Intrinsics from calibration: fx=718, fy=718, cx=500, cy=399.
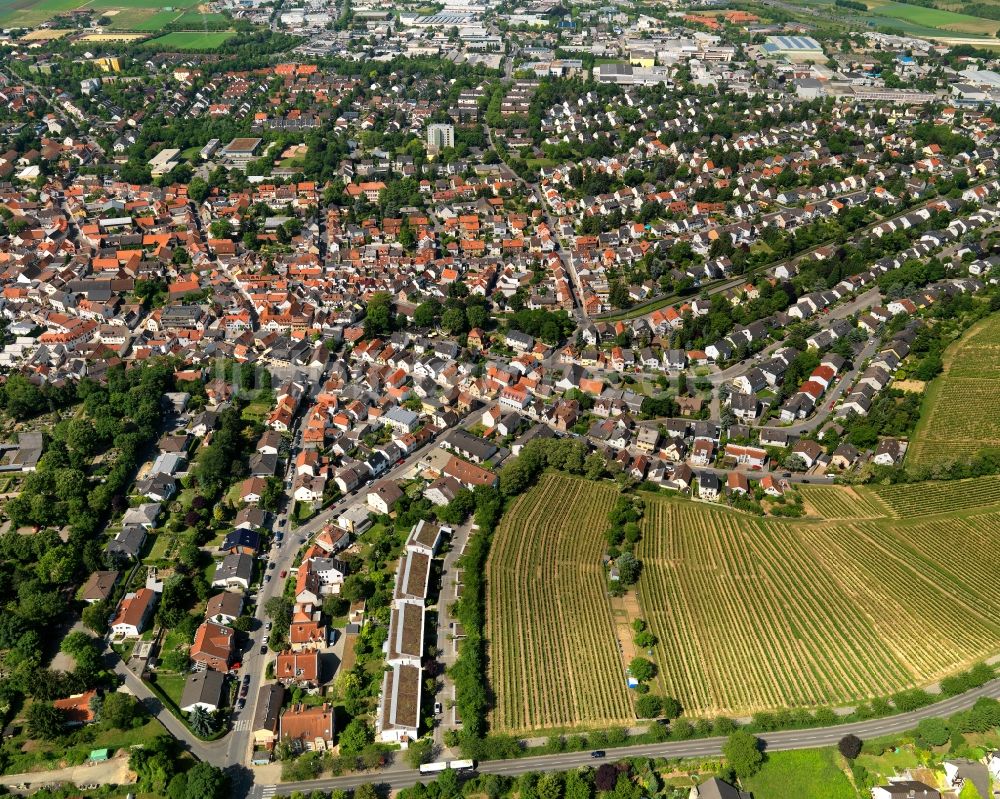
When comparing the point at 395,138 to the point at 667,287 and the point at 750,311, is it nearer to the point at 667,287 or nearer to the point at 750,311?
the point at 667,287

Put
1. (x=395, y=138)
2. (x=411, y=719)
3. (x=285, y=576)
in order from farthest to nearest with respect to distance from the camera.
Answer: (x=395, y=138) < (x=285, y=576) < (x=411, y=719)

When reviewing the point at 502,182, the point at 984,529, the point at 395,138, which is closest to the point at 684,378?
the point at 984,529

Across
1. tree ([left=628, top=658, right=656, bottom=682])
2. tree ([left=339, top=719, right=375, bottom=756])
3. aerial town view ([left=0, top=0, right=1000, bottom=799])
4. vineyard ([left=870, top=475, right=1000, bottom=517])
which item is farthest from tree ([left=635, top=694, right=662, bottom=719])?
vineyard ([left=870, top=475, right=1000, bottom=517])

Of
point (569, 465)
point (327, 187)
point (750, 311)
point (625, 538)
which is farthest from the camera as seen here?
point (327, 187)

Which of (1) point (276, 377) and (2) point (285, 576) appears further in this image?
(1) point (276, 377)

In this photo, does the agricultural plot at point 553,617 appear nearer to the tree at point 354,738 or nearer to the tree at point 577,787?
the tree at point 577,787

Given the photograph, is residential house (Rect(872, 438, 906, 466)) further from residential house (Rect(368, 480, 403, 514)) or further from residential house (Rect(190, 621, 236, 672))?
residential house (Rect(190, 621, 236, 672))
